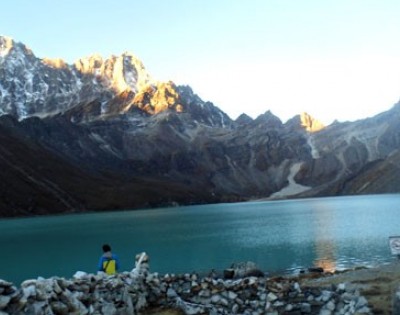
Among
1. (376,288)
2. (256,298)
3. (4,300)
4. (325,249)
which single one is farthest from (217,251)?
(4,300)

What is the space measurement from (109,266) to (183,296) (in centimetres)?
347

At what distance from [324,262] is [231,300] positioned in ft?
88.0

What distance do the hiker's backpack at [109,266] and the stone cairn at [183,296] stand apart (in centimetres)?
122

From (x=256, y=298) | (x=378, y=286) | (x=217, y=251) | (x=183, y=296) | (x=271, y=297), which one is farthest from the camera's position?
(x=217, y=251)

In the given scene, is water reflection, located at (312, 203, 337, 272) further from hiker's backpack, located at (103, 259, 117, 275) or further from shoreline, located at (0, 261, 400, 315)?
hiker's backpack, located at (103, 259, 117, 275)

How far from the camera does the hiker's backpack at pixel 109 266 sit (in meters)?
21.9

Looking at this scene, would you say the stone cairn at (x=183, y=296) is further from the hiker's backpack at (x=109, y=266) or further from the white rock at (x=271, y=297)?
the hiker's backpack at (x=109, y=266)


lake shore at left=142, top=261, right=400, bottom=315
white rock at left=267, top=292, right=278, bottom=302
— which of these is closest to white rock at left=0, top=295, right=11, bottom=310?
lake shore at left=142, top=261, right=400, bottom=315

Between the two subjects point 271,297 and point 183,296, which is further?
point 183,296

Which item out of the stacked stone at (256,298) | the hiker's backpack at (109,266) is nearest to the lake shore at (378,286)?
the stacked stone at (256,298)

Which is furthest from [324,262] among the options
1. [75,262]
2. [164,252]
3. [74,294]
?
[74,294]

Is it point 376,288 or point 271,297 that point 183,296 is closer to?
point 271,297

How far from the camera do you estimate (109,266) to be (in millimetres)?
21984

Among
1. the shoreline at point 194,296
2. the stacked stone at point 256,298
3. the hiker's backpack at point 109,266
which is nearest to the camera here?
the shoreline at point 194,296
